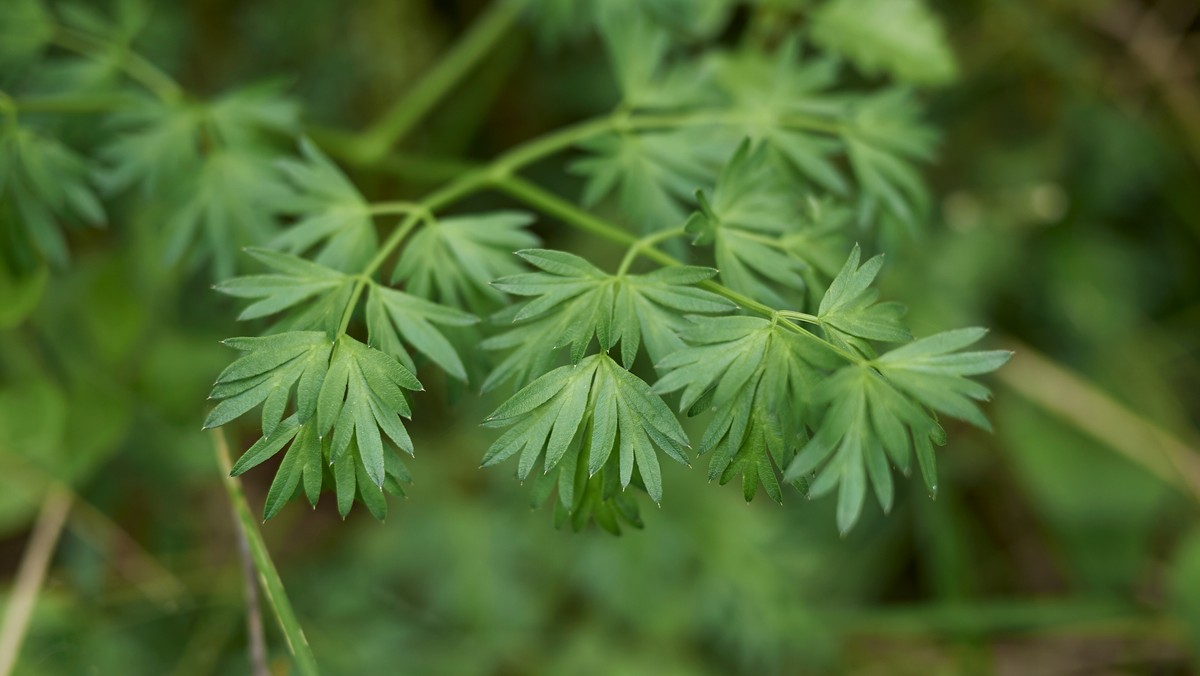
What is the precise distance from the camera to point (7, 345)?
1947 mm

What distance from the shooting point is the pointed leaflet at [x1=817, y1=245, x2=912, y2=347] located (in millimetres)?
1028

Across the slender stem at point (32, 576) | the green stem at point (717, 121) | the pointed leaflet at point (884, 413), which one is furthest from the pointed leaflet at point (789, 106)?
the slender stem at point (32, 576)

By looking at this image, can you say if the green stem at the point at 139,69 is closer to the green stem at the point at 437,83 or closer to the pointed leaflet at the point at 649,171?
the green stem at the point at 437,83

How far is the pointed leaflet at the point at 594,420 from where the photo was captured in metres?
1.02

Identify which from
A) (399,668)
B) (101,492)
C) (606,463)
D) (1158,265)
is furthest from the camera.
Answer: (1158,265)

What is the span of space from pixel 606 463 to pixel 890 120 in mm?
856

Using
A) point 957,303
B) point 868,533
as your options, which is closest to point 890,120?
point 957,303

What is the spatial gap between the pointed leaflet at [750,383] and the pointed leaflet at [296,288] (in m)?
0.42

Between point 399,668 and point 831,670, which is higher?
point 831,670

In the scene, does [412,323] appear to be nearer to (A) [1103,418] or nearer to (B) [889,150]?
(B) [889,150]

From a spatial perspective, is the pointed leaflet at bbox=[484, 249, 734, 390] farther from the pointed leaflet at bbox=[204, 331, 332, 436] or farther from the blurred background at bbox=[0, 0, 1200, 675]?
the blurred background at bbox=[0, 0, 1200, 675]

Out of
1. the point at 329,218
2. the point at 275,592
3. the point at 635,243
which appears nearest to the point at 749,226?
the point at 635,243

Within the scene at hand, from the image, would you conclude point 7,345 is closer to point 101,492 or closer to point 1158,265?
point 101,492

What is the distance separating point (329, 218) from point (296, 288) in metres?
0.20
